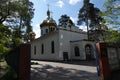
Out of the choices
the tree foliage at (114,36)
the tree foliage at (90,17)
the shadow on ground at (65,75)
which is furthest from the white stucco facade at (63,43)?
the shadow on ground at (65,75)

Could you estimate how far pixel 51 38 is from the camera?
1136 inches

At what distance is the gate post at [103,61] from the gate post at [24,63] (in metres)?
3.73

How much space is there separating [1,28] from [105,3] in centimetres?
951

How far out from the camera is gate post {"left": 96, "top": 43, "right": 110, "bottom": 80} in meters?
7.52

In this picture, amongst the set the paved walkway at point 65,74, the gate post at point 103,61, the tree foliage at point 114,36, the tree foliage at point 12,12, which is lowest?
the paved walkway at point 65,74

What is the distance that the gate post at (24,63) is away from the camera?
7.29m

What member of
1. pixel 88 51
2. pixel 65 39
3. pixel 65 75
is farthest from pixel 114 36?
pixel 65 39

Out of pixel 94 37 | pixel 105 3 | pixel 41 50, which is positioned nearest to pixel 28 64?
pixel 105 3

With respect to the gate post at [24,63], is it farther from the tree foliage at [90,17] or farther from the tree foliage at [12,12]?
the tree foliage at [90,17]

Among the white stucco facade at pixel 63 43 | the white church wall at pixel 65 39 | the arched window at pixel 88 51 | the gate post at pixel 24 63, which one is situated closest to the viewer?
the gate post at pixel 24 63

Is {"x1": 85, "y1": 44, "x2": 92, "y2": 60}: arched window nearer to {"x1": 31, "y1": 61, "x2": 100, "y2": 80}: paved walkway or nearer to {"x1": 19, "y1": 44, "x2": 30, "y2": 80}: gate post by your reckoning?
{"x1": 31, "y1": 61, "x2": 100, "y2": 80}: paved walkway

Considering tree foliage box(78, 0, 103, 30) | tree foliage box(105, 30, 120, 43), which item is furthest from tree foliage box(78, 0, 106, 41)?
tree foliage box(105, 30, 120, 43)

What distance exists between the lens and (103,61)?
7648 mm

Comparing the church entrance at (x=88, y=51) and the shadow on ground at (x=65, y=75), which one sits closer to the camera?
the shadow on ground at (x=65, y=75)
